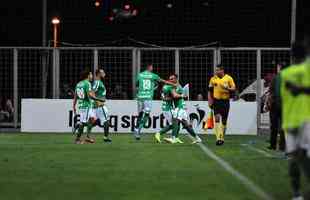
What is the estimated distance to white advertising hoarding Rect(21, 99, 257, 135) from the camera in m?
29.0

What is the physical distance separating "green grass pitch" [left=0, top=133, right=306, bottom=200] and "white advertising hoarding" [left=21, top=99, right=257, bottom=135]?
6894 mm

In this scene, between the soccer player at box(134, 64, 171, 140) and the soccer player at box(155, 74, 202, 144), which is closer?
the soccer player at box(155, 74, 202, 144)

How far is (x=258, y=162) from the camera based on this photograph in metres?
16.4

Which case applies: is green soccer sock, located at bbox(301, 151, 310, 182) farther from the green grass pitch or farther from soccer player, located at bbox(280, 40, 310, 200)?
the green grass pitch

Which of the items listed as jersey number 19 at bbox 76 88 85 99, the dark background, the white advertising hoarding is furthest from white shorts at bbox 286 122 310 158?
the dark background

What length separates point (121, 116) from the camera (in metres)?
29.2

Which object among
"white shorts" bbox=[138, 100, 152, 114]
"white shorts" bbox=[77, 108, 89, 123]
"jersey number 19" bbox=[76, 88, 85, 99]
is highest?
"jersey number 19" bbox=[76, 88, 85, 99]

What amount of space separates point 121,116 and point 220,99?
7832 mm

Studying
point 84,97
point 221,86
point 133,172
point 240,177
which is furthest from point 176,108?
point 240,177

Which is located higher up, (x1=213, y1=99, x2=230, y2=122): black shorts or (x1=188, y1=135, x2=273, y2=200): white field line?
(x1=213, y1=99, x2=230, y2=122): black shorts

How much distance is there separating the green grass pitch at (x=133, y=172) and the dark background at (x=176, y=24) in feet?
85.5

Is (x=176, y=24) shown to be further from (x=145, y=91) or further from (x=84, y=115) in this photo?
(x=84, y=115)

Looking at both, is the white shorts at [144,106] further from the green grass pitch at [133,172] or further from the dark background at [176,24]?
the dark background at [176,24]

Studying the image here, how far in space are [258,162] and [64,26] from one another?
35.9m
